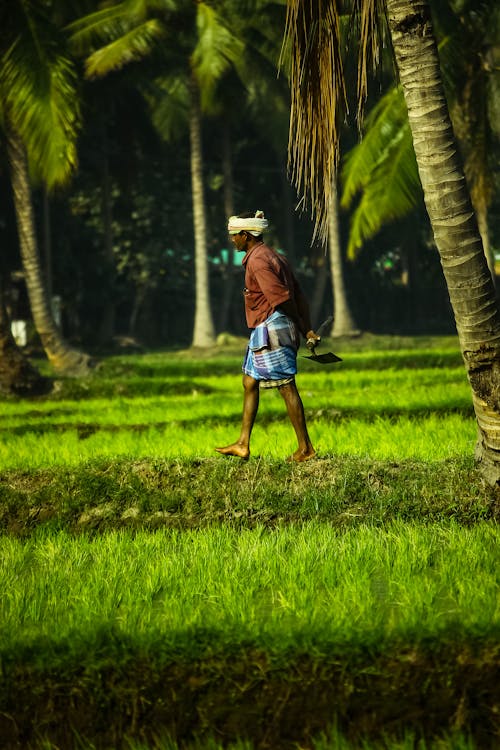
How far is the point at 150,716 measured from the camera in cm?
414

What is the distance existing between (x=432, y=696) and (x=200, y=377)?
51.2 ft

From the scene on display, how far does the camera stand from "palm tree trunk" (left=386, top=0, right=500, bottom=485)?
679cm

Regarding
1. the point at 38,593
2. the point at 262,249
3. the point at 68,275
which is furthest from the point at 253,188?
the point at 38,593

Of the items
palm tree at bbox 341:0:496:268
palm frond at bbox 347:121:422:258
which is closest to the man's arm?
palm tree at bbox 341:0:496:268

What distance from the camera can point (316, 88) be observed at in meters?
7.30

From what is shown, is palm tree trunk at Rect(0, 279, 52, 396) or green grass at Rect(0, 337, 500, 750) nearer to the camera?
green grass at Rect(0, 337, 500, 750)

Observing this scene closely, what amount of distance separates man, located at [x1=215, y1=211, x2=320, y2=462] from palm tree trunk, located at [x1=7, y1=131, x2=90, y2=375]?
527 inches

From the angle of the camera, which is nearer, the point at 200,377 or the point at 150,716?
the point at 150,716

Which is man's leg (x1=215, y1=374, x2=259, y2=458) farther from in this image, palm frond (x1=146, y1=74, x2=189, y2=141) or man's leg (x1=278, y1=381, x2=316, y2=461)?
palm frond (x1=146, y1=74, x2=189, y2=141)

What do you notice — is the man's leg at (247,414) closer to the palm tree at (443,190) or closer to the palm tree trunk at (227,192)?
the palm tree at (443,190)

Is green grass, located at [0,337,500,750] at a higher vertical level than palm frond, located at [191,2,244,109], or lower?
lower

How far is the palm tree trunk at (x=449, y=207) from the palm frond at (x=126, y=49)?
55.5ft

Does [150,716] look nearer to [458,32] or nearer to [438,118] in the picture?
[438,118]

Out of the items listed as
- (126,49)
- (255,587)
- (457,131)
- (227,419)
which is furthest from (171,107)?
(255,587)
